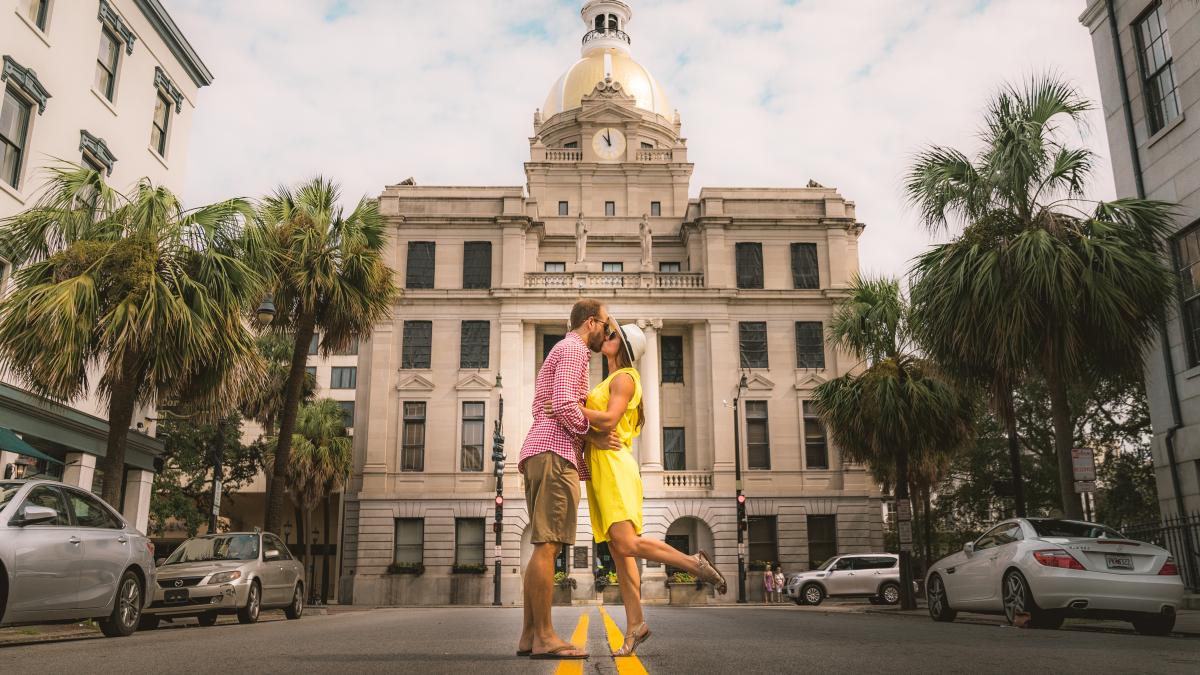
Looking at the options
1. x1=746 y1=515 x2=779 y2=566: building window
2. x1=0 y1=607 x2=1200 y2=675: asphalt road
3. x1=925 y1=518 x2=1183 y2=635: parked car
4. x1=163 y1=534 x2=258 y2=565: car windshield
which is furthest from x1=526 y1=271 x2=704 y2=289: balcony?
x1=0 y1=607 x2=1200 y2=675: asphalt road

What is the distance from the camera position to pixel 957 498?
4353 cm

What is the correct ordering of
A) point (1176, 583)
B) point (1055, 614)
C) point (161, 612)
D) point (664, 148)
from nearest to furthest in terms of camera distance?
point (1176, 583) < point (1055, 614) < point (161, 612) < point (664, 148)

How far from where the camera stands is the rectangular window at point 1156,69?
16.8 m

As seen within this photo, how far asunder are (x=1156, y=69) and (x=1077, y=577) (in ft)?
36.4

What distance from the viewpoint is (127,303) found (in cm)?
1359

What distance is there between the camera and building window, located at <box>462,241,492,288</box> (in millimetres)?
41656

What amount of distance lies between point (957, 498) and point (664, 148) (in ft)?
73.1

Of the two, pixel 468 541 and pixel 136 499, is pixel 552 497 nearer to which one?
pixel 136 499

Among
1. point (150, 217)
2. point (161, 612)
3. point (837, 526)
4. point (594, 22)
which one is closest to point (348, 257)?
point (150, 217)

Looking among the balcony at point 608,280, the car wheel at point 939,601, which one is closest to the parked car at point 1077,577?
the car wheel at point 939,601

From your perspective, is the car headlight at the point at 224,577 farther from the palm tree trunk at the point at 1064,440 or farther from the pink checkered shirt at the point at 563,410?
the palm tree trunk at the point at 1064,440

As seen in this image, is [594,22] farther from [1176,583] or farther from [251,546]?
[1176,583]

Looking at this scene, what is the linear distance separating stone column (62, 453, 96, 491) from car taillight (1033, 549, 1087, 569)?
1965 centimetres

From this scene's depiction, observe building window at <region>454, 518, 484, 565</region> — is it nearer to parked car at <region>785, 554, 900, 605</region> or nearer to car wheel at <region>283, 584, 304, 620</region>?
parked car at <region>785, 554, 900, 605</region>
